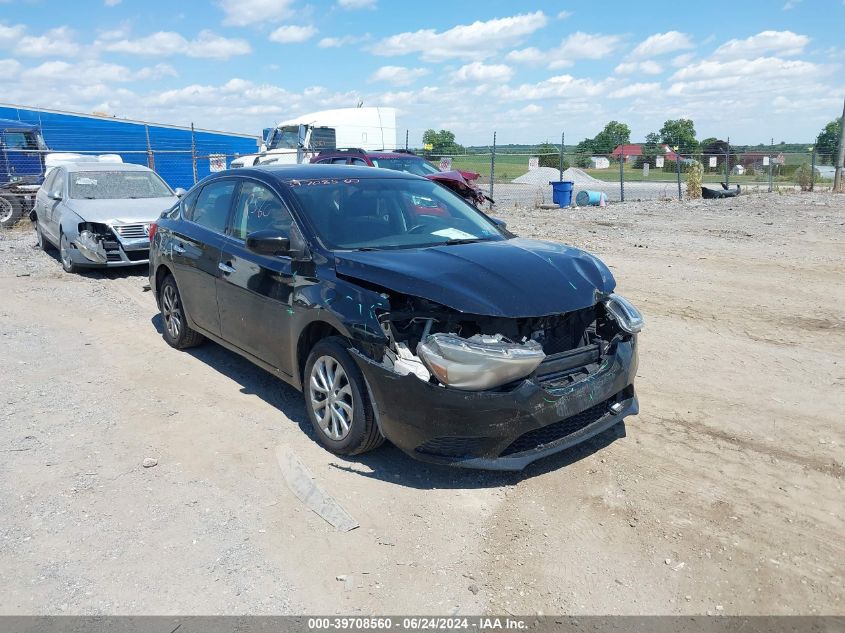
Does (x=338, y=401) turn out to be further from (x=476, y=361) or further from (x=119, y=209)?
(x=119, y=209)

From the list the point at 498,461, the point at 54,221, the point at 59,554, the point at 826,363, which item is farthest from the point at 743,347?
the point at 54,221

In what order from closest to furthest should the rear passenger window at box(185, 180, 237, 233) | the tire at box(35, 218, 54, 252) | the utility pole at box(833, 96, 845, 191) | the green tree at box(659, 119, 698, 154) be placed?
the rear passenger window at box(185, 180, 237, 233)
the tire at box(35, 218, 54, 252)
the utility pole at box(833, 96, 845, 191)
the green tree at box(659, 119, 698, 154)

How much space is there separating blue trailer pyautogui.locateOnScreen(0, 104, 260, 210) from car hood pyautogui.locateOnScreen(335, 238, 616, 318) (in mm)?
25546

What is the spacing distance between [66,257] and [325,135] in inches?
655

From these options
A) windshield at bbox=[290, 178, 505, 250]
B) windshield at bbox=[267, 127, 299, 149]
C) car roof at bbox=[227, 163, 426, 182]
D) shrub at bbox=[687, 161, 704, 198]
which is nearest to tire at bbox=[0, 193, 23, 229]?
windshield at bbox=[267, 127, 299, 149]

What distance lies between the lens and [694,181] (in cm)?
2559

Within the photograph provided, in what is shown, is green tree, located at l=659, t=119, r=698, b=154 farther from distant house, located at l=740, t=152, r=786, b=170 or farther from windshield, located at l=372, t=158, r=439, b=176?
windshield, located at l=372, t=158, r=439, b=176

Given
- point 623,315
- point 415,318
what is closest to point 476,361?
point 415,318

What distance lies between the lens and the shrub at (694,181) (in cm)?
2555

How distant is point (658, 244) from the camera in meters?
13.0

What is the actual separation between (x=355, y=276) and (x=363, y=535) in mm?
1498

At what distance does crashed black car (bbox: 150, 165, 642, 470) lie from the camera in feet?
12.2

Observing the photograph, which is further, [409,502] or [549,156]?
[549,156]

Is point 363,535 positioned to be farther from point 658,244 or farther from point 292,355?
point 658,244
